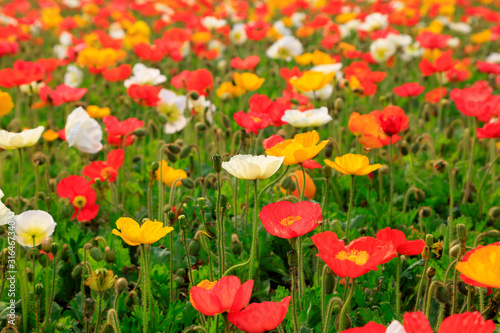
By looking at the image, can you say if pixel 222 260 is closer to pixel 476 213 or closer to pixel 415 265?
pixel 415 265

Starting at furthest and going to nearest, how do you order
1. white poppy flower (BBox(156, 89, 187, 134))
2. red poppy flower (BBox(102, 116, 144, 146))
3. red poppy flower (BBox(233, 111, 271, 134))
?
white poppy flower (BBox(156, 89, 187, 134)), red poppy flower (BBox(102, 116, 144, 146)), red poppy flower (BBox(233, 111, 271, 134))

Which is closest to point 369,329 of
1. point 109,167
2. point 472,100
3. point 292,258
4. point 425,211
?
point 292,258

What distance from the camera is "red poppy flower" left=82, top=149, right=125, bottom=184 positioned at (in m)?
2.22

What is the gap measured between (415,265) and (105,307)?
1.08 meters

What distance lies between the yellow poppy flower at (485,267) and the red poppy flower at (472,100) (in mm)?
1285

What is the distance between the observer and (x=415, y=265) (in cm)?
195

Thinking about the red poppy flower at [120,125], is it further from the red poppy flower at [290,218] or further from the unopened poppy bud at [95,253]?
the red poppy flower at [290,218]

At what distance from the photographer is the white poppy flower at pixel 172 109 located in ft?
9.95

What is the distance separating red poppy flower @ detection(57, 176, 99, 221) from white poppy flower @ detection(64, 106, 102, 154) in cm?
15

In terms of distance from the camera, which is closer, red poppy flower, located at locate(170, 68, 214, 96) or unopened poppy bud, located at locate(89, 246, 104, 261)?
unopened poppy bud, located at locate(89, 246, 104, 261)

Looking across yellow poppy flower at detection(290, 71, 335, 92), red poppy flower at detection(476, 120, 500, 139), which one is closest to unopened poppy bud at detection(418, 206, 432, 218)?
red poppy flower at detection(476, 120, 500, 139)

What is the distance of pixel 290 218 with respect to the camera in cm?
151

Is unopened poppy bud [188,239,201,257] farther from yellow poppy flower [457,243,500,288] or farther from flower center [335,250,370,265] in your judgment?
yellow poppy flower [457,243,500,288]

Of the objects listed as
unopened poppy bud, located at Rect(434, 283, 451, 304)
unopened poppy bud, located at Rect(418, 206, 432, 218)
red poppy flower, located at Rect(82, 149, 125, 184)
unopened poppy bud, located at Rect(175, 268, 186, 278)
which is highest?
red poppy flower, located at Rect(82, 149, 125, 184)
